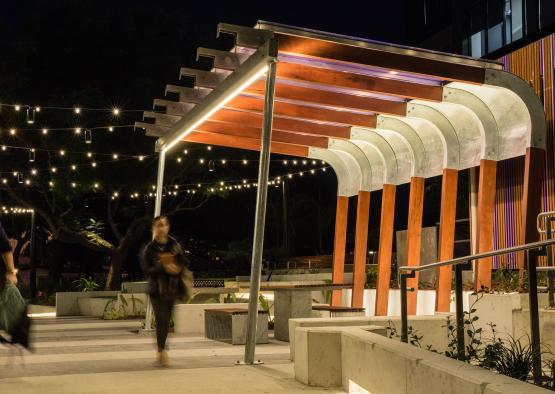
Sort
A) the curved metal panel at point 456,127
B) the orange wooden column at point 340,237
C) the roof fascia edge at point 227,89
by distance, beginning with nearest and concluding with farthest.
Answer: the roof fascia edge at point 227,89, the curved metal panel at point 456,127, the orange wooden column at point 340,237

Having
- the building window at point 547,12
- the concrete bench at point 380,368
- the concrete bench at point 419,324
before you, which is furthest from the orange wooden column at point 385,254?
the building window at point 547,12

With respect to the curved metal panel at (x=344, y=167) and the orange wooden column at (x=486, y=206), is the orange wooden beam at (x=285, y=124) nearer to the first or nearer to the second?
the curved metal panel at (x=344, y=167)

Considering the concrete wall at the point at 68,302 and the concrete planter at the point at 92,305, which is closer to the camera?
the concrete planter at the point at 92,305

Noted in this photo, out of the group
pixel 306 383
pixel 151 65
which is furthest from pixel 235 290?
pixel 151 65

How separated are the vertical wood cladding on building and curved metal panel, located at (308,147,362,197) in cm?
314

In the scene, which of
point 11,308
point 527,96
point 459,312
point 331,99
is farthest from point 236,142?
point 459,312

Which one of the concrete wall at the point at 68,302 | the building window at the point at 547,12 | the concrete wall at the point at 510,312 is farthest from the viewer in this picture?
the building window at the point at 547,12

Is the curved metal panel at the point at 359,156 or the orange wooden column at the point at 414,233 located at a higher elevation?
the curved metal panel at the point at 359,156

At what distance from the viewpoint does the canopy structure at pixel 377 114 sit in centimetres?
1107

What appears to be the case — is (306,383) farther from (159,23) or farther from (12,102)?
(159,23)

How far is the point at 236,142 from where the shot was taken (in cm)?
1644

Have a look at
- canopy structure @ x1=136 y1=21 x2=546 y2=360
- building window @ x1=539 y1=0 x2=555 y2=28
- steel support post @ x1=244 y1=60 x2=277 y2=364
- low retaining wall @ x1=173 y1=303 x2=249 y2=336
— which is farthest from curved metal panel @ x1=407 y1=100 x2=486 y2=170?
building window @ x1=539 y1=0 x2=555 y2=28

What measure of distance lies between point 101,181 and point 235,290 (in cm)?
1067

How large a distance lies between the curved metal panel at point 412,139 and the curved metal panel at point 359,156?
175 centimetres
